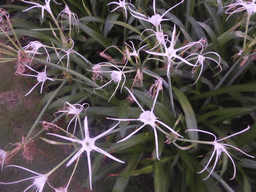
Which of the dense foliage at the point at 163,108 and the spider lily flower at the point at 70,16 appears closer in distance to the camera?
the spider lily flower at the point at 70,16

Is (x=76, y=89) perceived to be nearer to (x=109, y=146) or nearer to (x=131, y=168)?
(x=109, y=146)

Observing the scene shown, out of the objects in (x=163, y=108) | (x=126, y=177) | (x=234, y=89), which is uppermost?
(x=234, y=89)

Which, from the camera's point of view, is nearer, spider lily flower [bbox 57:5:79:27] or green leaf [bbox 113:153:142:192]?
spider lily flower [bbox 57:5:79:27]

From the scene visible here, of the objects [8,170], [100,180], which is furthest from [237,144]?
[8,170]

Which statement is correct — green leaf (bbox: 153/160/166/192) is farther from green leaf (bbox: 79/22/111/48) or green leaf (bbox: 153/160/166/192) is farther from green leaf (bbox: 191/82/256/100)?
green leaf (bbox: 79/22/111/48)

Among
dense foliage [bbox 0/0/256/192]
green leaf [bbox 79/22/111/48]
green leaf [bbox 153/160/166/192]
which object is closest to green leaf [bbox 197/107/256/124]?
dense foliage [bbox 0/0/256/192]

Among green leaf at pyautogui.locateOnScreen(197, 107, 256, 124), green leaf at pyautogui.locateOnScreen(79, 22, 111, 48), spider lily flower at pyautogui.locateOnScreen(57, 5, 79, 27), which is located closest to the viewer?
spider lily flower at pyautogui.locateOnScreen(57, 5, 79, 27)

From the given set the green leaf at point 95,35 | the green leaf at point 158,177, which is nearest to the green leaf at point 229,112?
the green leaf at point 158,177

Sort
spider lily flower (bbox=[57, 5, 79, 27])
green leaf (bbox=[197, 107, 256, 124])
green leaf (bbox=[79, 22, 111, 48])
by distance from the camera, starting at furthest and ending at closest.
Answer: green leaf (bbox=[79, 22, 111, 48]) < green leaf (bbox=[197, 107, 256, 124]) < spider lily flower (bbox=[57, 5, 79, 27])

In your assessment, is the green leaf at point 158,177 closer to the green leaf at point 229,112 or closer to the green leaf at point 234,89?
the green leaf at point 229,112

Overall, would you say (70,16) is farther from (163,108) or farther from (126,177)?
(126,177)

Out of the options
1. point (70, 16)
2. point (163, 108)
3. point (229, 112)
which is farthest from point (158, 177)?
point (70, 16)
